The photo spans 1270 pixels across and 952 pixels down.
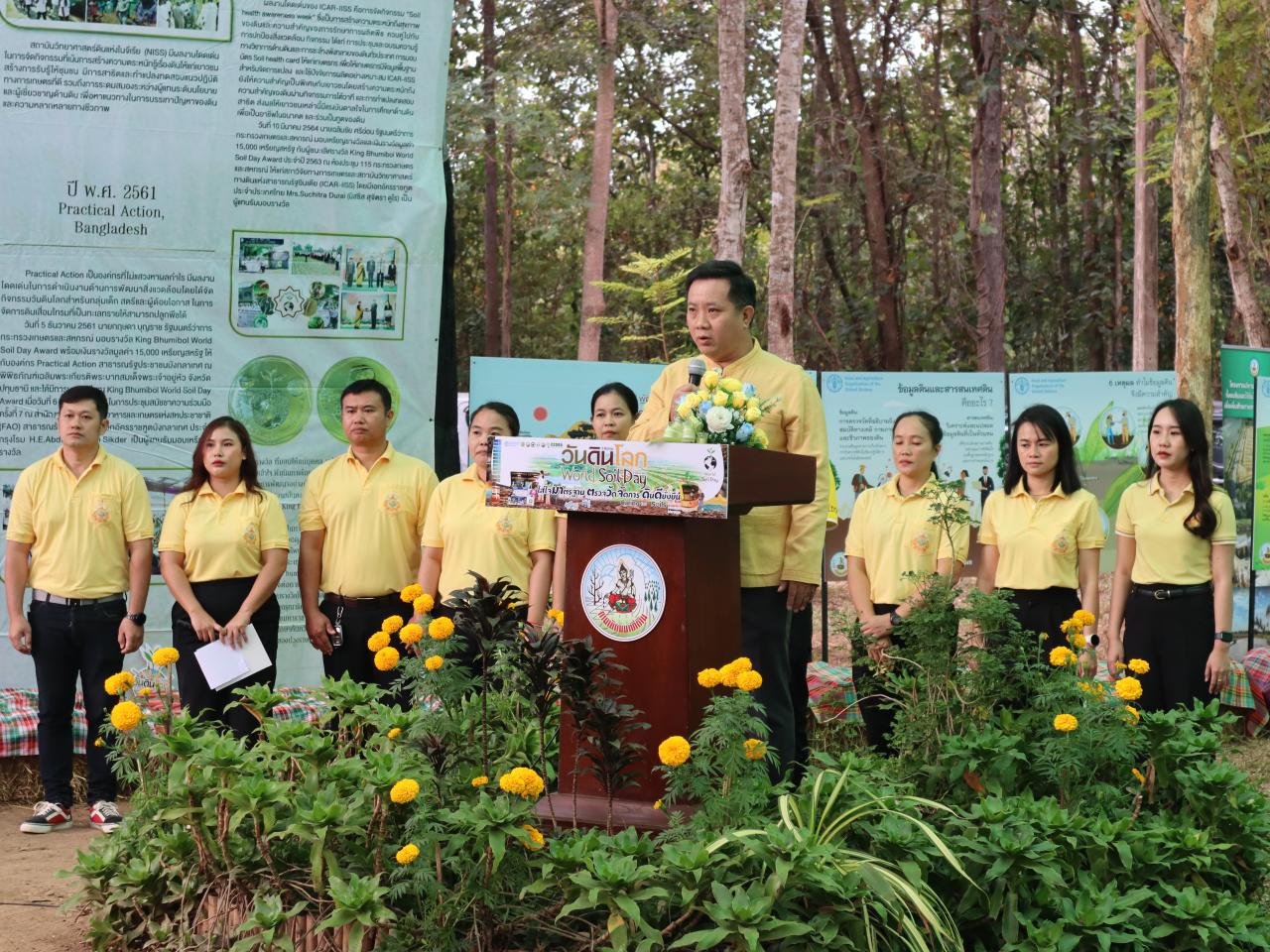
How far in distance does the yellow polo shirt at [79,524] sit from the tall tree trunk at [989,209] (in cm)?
1302

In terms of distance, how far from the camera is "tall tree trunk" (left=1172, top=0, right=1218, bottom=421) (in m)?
8.55

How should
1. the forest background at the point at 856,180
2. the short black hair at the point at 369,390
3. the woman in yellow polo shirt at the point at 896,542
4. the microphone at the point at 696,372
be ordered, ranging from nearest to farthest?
the microphone at the point at 696,372 → the woman in yellow polo shirt at the point at 896,542 → the short black hair at the point at 369,390 → the forest background at the point at 856,180

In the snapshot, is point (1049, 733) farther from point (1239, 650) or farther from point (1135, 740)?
point (1239, 650)

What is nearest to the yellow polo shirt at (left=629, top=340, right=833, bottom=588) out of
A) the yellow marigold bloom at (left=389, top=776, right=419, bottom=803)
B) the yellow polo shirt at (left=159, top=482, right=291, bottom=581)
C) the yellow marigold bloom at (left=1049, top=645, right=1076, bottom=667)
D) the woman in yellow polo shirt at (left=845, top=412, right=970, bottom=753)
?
the yellow marigold bloom at (left=1049, top=645, right=1076, bottom=667)

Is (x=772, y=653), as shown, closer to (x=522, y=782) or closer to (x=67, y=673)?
(x=522, y=782)

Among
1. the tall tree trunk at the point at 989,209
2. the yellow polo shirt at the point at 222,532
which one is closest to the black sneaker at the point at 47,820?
the yellow polo shirt at the point at 222,532

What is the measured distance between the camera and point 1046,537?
529 centimetres

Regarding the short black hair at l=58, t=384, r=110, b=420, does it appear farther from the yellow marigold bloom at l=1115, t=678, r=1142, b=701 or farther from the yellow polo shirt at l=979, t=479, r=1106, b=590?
the yellow marigold bloom at l=1115, t=678, r=1142, b=701

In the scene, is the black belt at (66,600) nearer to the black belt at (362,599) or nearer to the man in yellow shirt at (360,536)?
the man in yellow shirt at (360,536)

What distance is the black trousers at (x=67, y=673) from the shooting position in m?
5.31

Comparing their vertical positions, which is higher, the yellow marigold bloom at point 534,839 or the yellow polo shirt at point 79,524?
the yellow polo shirt at point 79,524

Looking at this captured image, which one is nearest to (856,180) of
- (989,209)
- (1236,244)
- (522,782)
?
(989,209)

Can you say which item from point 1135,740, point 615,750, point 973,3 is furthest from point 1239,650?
point 973,3

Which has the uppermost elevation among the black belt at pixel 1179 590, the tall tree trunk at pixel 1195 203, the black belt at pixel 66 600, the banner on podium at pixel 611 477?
the tall tree trunk at pixel 1195 203
